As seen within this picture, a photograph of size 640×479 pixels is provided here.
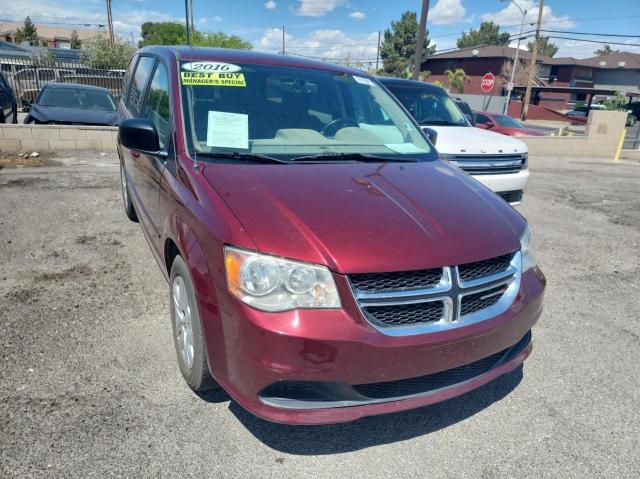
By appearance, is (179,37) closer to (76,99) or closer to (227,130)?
(76,99)

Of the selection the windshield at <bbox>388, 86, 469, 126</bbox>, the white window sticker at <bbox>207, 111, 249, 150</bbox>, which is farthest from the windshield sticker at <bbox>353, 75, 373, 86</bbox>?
the windshield at <bbox>388, 86, 469, 126</bbox>

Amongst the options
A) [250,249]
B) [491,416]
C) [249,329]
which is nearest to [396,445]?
[491,416]

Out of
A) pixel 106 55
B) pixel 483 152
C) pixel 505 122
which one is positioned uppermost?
pixel 106 55

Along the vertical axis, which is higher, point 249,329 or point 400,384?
point 249,329

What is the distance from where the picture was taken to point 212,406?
8.56 ft

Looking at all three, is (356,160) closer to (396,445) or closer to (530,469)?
(396,445)

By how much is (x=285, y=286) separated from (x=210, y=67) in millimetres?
1967

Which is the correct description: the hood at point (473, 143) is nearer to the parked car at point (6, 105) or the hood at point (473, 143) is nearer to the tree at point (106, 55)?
the parked car at point (6, 105)

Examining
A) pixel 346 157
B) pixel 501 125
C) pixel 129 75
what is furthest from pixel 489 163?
pixel 501 125

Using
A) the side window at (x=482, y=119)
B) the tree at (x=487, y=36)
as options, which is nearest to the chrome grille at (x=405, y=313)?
the side window at (x=482, y=119)

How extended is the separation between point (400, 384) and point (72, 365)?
199 centimetres

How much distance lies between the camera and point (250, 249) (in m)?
2.05

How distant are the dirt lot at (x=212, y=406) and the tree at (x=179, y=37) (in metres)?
31.0

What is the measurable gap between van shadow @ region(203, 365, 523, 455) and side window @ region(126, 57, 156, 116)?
2875mm
